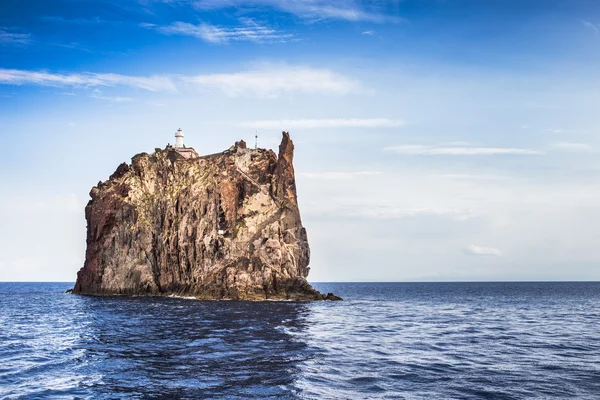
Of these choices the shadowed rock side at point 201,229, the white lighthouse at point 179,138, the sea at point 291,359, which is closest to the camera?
the sea at point 291,359

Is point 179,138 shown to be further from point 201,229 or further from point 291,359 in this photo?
point 291,359

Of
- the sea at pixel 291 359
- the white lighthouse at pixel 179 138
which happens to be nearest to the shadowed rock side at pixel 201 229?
the white lighthouse at pixel 179 138

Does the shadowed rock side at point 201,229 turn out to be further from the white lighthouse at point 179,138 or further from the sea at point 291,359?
the sea at point 291,359

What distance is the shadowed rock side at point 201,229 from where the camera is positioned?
326ft

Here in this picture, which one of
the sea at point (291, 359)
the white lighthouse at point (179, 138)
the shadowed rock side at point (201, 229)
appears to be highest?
the white lighthouse at point (179, 138)

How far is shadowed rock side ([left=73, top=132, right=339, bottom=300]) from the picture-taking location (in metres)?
99.3

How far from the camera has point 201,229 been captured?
108m

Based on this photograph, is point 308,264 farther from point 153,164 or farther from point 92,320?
point 92,320

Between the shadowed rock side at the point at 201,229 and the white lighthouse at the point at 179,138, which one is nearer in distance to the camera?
the shadowed rock side at the point at 201,229

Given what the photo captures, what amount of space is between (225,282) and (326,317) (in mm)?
37753

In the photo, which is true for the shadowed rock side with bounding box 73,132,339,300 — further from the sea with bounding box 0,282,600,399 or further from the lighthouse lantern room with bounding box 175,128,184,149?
the sea with bounding box 0,282,600,399

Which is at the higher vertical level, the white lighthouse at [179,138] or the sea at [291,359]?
the white lighthouse at [179,138]

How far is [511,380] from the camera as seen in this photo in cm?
2948

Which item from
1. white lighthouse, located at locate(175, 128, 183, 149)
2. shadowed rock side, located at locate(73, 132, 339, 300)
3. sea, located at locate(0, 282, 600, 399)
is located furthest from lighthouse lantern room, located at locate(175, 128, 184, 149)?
sea, located at locate(0, 282, 600, 399)
